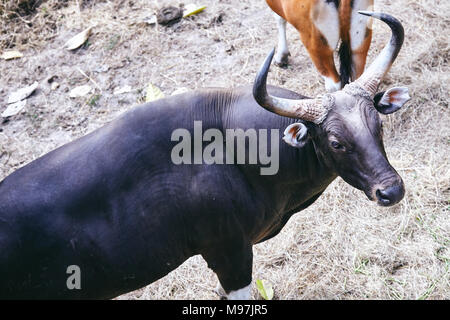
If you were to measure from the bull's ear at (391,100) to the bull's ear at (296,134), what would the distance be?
0.54 meters

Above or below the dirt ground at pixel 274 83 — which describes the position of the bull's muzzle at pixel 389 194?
above

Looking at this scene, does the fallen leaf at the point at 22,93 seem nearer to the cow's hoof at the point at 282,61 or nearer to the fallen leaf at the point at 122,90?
the fallen leaf at the point at 122,90

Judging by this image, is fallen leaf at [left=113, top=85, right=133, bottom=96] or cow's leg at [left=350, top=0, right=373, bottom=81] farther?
fallen leaf at [left=113, top=85, right=133, bottom=96]

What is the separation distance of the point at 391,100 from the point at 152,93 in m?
3.32

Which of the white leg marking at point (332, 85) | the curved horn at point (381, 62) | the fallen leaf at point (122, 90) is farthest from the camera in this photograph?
the fallen leaf at point (122, 90)

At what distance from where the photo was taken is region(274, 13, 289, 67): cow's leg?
240 inches

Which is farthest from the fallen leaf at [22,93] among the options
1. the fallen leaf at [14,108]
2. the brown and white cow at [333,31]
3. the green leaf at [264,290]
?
the green leaf at [264,290]

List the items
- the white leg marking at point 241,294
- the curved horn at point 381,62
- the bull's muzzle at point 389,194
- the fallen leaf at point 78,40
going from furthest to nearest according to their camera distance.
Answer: the fallen leaf at point 78,40 < the white leg marking at point 241,294 < the curved horn at point 381,62 < the bull's muzzle at point 389,194

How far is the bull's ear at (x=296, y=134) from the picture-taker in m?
3.10

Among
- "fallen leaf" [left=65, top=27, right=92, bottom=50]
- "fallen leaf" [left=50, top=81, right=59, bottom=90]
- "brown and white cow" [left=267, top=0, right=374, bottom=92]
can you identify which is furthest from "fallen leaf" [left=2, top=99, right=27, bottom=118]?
"brown and white cow" [left=267, top=0, right=374, bottom=92]

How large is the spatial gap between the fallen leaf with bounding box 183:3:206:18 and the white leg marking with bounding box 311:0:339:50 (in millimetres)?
2648

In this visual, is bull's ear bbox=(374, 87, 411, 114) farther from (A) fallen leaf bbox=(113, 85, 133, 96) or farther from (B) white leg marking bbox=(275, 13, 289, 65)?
(A) fallen leaf bbox=(113, 85, 133, 96)

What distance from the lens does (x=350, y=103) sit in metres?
3.14
